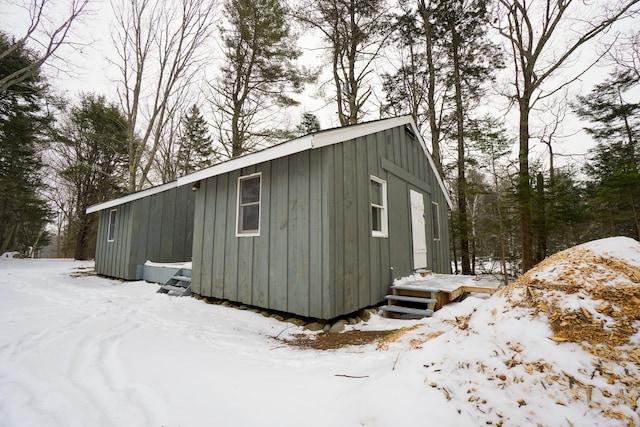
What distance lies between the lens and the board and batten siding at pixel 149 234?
8648 mm

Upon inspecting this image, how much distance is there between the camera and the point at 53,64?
419 inches

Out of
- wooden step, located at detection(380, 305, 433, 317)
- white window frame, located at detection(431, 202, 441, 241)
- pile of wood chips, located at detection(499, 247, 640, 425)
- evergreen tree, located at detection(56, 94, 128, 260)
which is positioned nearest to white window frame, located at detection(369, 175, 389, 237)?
wooden step, located at detection(380, 305, 433, 317)

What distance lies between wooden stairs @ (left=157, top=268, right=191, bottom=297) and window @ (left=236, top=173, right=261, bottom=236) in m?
2.33

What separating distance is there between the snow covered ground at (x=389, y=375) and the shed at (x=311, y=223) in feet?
4.73

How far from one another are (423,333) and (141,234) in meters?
8.94

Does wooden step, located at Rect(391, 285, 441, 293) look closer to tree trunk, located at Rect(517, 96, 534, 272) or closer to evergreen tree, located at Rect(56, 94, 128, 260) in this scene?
tree trunk, located at Rect(517, 96, 534, 272)

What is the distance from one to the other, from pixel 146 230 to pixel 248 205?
545 cm

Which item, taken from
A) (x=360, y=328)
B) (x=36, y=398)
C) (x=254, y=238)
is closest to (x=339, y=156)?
(x=254, y=238)

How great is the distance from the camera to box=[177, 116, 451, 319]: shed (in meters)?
4.38

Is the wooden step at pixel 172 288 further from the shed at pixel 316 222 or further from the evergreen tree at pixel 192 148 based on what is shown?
the evergreen tree at pixel 192 148

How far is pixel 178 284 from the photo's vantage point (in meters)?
7.16

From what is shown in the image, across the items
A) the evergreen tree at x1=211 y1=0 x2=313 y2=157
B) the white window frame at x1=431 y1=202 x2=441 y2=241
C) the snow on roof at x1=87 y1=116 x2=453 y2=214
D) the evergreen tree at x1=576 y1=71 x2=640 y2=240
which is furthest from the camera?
the evergreen tree at x1=576 y1=71 x2=640 y2=240

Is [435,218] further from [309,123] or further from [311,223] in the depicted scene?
[309,123]

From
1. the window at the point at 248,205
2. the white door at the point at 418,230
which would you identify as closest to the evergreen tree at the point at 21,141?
the window at the point at 248,205
